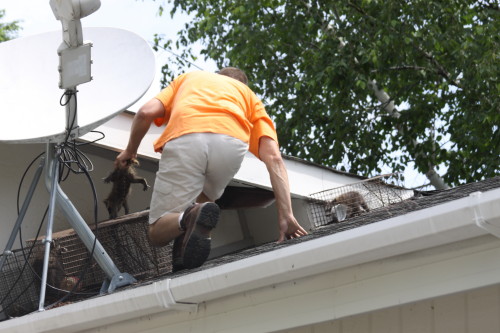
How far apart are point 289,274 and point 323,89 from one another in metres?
12.0

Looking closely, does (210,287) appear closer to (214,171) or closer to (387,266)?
(387,266)

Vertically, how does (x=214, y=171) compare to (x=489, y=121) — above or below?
below

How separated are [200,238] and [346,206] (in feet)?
7.36

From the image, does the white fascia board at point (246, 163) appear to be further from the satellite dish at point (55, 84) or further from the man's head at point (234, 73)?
the man's head at point (234, 73)

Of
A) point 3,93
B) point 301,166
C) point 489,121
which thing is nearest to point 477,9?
point 489,121

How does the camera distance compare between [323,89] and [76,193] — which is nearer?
[76,193]

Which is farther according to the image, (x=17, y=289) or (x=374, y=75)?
(x=374, y=75)

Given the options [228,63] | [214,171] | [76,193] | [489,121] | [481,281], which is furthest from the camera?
[228,63]

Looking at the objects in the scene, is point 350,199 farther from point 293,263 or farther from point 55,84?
point 293,263

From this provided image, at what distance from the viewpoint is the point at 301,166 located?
6.90m

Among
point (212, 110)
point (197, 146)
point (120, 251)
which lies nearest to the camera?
point (197, 146)

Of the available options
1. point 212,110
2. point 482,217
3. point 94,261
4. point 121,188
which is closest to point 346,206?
point 121,188

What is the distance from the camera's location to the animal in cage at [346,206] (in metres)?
6.85

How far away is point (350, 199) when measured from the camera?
6984 mm
